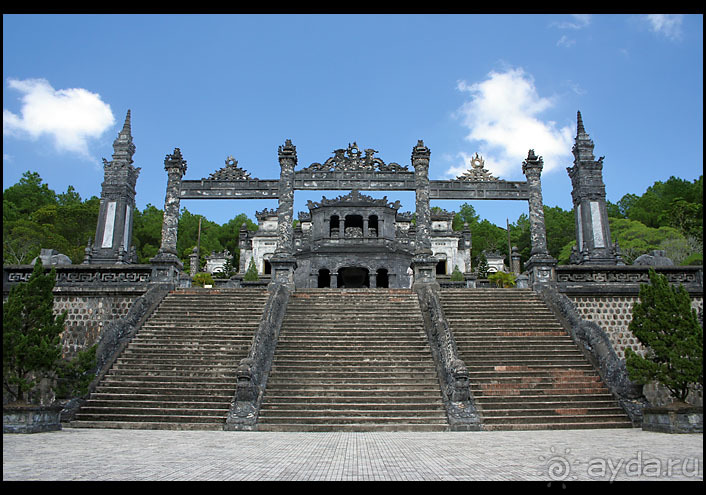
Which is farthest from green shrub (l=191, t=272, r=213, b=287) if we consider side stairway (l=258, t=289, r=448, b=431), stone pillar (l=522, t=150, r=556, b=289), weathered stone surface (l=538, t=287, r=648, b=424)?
weathered stone surface (l=538, t=287, r=648, b=424)

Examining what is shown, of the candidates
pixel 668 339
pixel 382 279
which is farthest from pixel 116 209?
pixel 668 339

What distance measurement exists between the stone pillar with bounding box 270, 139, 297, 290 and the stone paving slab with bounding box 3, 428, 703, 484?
31.9 ft

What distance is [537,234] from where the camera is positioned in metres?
19.2

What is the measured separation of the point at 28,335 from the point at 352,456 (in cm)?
687

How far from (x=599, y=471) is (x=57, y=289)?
52.6ft

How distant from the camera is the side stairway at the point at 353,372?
10180 millimetres

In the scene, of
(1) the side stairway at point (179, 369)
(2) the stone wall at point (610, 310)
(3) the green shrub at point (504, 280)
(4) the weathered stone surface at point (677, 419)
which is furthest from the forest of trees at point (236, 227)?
(1) the side stairway at point (179, 369)

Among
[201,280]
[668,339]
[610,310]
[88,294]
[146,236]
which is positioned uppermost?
[146,236]

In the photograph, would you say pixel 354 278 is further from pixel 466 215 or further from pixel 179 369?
pixel 466 215

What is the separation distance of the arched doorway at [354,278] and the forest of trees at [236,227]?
15818 millimetres

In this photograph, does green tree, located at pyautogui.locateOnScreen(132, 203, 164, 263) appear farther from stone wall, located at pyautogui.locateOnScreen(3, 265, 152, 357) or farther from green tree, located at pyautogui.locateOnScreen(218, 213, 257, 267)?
stone wall, located at pyautogui.locateOnScreen(3, 265, 152, 357)
